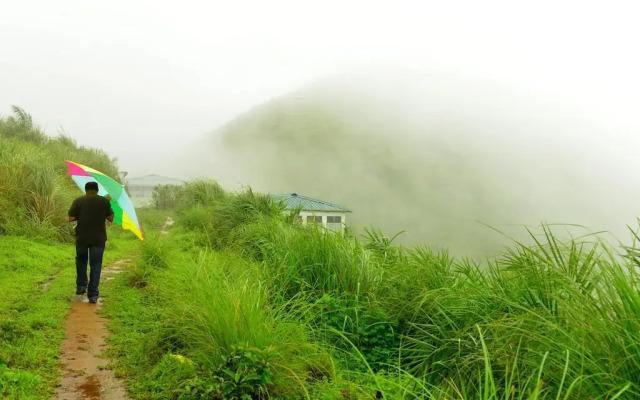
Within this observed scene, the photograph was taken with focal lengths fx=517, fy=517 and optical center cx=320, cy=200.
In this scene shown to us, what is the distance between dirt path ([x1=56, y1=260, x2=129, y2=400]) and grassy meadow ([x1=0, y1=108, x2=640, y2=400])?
0.12 metres

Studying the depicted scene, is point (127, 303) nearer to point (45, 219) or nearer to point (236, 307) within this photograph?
point (236, 307)

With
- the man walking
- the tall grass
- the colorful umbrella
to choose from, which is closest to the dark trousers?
the man walking

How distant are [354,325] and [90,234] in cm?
412

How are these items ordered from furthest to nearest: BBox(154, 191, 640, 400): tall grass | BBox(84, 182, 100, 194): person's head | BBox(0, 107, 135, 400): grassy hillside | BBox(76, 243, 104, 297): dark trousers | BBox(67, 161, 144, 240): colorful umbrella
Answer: BBox(67, 161, 144, 240): colorful umbrella < BBox(84, 182, 100, 194): person's head < BBox(76, 243, 104, 297): dark trousers < BBox(0, 107, 135, 400): grassy hillside < BBox(154, 191, 640, 400): tall grass

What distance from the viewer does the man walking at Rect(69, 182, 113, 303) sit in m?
7.30

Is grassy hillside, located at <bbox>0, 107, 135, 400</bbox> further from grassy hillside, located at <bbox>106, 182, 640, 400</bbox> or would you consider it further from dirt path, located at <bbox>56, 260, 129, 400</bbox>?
grassy hillside, located at <bbox>106, 182, 640, 400</bbox>

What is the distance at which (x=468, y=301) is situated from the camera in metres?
5.20

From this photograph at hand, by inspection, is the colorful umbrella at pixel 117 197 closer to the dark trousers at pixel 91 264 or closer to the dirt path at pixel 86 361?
the dark trousers at pixel 91 264

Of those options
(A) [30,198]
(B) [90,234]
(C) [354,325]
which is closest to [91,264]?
(B) [90,234]

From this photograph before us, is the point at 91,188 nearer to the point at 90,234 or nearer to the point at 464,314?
the point at 90,234

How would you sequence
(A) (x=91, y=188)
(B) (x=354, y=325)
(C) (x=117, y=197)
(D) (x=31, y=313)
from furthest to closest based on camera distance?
(C) (x=117, y=197) < (A) (x=91, y=188) < (D) (x=31, y=313) < (B) (x=354, y=325)

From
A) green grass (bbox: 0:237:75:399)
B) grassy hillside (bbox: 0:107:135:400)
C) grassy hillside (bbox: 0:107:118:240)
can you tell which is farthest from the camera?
grassy hillside (bbox: 0:107:118:240)

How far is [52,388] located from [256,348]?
1845 millimetres

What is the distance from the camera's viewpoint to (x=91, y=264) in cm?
734
